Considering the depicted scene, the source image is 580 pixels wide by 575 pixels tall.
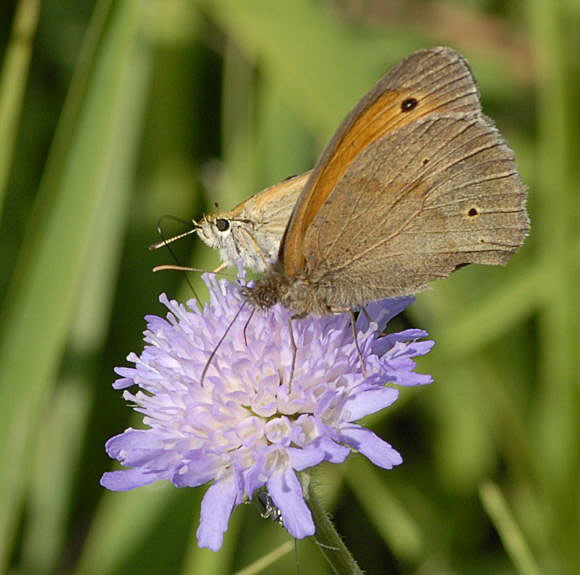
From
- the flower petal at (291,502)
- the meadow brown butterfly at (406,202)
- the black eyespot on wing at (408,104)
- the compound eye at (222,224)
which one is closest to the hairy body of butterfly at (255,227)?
the compound eye at (222,224)

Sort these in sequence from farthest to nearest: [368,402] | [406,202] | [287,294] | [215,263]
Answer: [215,263] < [406,202] < [287,294] < [368,402]

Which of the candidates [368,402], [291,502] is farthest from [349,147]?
[291,502]

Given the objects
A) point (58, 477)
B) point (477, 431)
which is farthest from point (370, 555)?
point (58, 477)

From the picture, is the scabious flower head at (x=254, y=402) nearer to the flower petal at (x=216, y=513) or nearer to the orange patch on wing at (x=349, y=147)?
the flower petal at (x=216, y=513)

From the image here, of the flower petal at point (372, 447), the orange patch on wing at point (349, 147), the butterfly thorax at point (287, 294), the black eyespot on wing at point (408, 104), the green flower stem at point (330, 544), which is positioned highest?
the black eyespot on wing at point (408, 104)

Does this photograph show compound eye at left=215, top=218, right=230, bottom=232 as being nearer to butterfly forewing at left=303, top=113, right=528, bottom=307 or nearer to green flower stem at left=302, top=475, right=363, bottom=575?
butterfly forewing at left=303, top=113, right=528, bottom=307

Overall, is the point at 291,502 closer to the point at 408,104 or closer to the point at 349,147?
the point at 349,147
